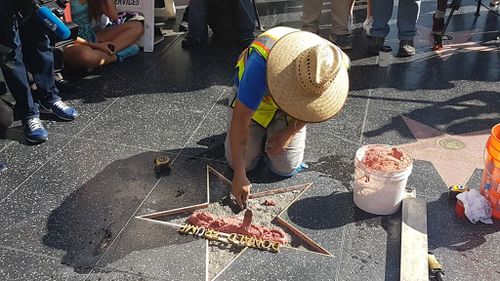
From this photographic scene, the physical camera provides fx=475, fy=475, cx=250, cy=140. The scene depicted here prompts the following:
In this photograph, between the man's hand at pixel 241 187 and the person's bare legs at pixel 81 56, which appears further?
the person's bare legs at pixel 81 56

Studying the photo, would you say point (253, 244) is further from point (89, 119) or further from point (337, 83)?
point (89, 119)

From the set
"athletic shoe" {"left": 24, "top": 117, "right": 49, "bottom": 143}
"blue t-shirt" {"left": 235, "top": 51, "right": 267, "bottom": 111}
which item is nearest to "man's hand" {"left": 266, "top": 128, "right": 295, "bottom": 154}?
"blue t-shirt" {"left": 235, "top": 51, "right": 267, "bottom": 111}

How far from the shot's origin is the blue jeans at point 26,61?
3350mm

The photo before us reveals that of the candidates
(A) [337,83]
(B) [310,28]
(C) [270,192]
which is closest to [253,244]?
(C) [270,192]

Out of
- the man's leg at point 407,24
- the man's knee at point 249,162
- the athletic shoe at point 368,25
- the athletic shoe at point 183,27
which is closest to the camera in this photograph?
the man's knee at point 249,162

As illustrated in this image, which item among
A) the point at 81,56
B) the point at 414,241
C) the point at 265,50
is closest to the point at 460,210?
the point at 414,241

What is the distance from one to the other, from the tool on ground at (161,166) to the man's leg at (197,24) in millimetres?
2247

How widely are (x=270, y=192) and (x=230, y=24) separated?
265 centimetres

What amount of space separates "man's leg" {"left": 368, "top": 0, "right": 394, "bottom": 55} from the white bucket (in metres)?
2.34

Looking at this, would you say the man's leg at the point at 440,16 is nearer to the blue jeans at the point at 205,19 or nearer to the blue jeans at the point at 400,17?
the blue jeans at the point at 400,17

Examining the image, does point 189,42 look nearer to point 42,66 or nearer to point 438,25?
point 42,66

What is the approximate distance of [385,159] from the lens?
2832 mm

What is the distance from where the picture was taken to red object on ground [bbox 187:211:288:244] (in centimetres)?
268

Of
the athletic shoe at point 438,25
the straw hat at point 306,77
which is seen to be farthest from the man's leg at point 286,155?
the athletic shoe at point 438,25
